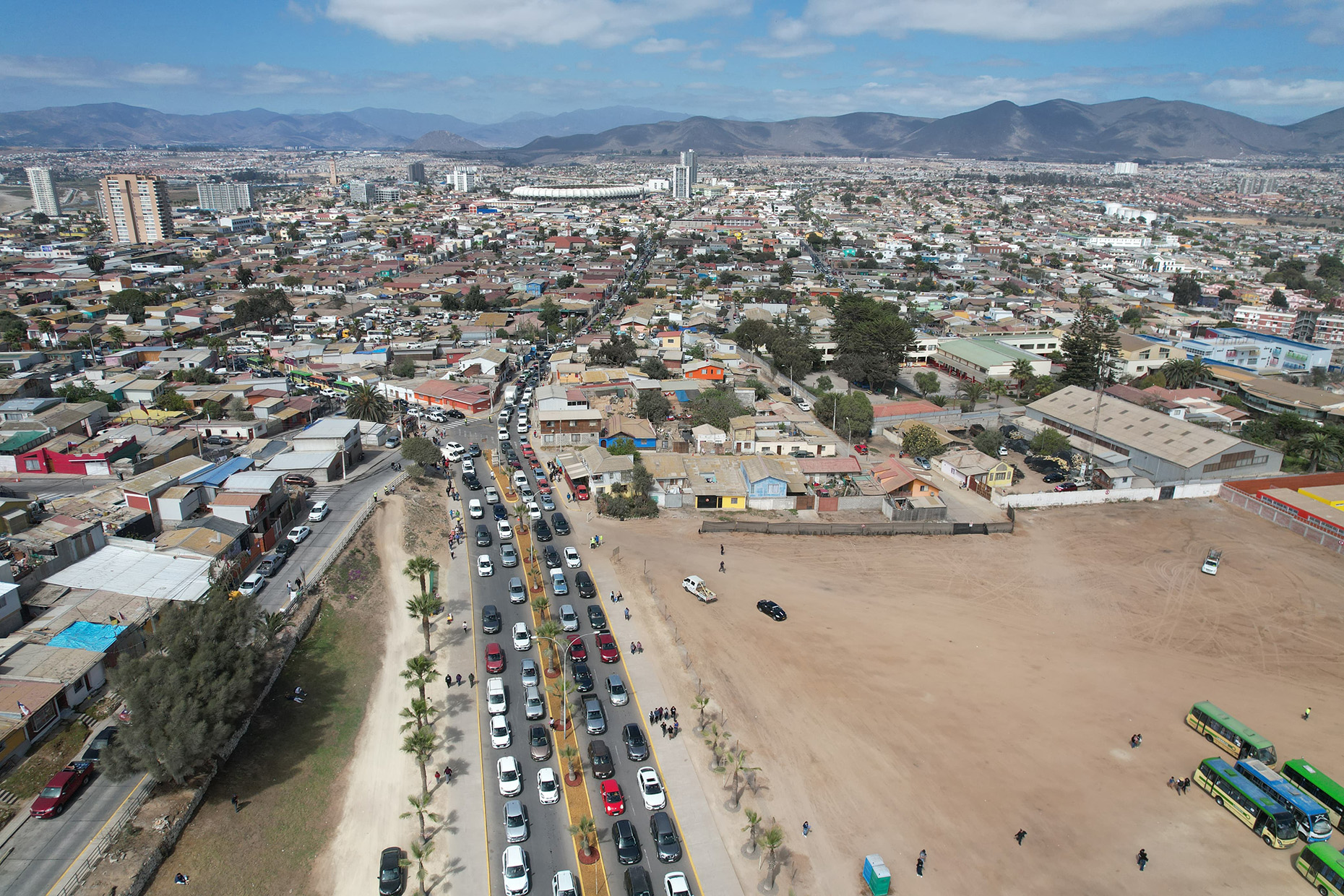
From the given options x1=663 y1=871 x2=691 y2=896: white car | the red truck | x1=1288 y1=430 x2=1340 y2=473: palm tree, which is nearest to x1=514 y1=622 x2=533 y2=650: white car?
x1=663 y1=871 x2=691 y2=896: white car

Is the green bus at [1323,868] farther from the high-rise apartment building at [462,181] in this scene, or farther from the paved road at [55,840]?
the high-rise apartment building at [462,181]

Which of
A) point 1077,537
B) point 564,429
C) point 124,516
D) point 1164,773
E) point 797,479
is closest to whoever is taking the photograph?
point 1164,773

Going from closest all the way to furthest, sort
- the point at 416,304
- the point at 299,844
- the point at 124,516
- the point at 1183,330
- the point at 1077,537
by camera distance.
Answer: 1. the point at 299,844
2. the point at 124,516
3. the point at 1077,537
4. the point at 1183,330
5. the point at 416,304

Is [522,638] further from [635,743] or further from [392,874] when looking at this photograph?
[392,874]

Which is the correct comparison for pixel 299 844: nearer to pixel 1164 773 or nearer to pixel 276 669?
pixel 276 669

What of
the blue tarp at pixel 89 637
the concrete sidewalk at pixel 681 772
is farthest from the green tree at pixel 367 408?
the concrete sidewalk at pixel 681 772

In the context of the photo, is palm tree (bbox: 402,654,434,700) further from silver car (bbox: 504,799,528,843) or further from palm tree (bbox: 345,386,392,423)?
palm tree (bbox: 345,386,392,423)

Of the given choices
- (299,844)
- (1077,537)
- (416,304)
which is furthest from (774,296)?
(299,844)
